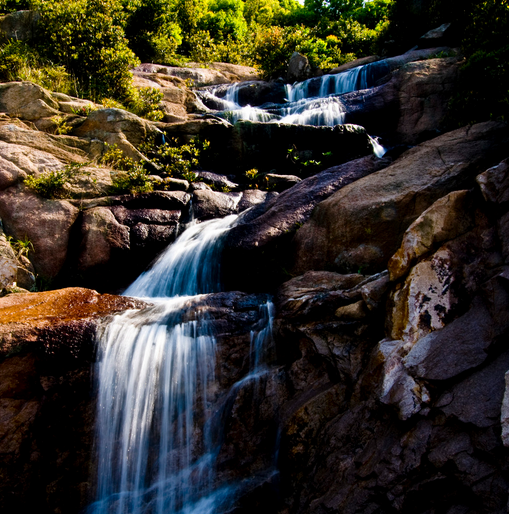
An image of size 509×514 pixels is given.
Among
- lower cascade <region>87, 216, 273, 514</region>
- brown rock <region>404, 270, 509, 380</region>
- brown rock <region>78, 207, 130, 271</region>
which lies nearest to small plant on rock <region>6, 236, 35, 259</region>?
brown rock <region>78, 207, 130, 271</region>

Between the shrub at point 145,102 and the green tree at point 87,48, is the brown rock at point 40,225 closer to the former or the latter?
the shrub at point 145,102

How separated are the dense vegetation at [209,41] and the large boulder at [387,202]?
28.2 inches

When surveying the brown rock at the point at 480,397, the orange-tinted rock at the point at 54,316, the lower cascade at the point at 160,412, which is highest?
the orange-tinted rock at the point at 54,316

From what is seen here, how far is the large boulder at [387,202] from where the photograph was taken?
5996mm

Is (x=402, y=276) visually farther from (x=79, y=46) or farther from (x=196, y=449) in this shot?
(x=79, y=46)

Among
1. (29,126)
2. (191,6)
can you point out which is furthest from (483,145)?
(191,6)

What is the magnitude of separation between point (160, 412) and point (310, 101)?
11.2 meters

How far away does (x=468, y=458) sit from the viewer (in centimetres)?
269

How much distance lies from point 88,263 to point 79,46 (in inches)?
335

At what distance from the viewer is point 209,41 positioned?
23234mm

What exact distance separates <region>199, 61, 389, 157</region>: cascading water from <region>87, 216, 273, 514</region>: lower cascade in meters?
7.48

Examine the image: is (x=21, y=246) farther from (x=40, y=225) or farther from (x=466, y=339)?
(x=466, y=339)

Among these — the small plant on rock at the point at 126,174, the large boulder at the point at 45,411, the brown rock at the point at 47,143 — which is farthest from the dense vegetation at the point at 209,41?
the large boulder at the point at 45,411

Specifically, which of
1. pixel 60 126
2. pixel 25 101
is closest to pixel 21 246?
pixel 60 126
